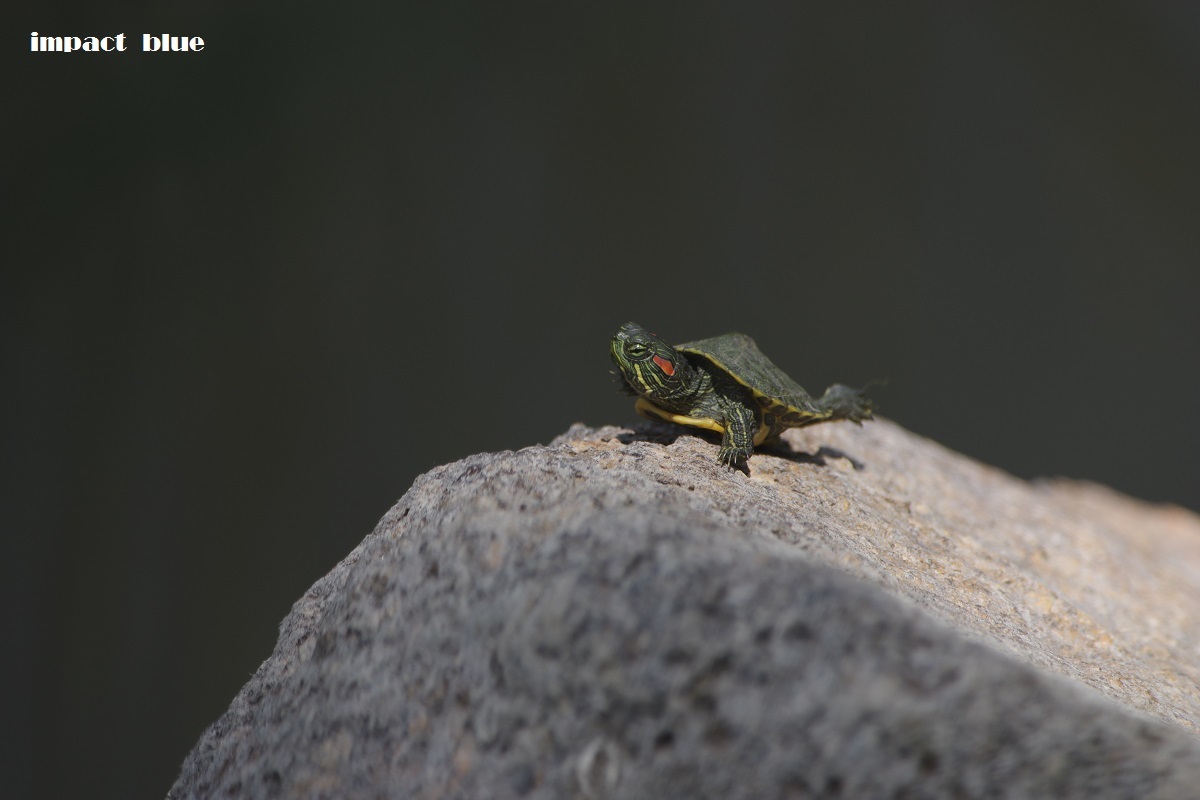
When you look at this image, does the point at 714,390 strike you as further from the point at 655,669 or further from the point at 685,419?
the point at 655,669

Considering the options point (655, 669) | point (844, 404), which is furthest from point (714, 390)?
point (655, 669)

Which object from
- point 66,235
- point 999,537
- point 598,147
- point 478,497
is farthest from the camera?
point 598,147

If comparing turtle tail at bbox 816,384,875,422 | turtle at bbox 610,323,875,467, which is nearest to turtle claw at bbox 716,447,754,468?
turtle at bbox 610,323,875,467

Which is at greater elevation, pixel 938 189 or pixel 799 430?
pixel 938 189

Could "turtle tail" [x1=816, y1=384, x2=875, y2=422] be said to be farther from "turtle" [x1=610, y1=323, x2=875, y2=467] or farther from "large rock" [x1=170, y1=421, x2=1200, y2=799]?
"large rock" [x1=170, y1=421, x2=1200, y2=799]

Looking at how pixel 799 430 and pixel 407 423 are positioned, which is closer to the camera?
pixel 799 430

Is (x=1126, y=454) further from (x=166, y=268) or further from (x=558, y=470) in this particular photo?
(x=166, y=268)

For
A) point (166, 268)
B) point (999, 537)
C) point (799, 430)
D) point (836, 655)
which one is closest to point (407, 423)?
point (166, 268)
